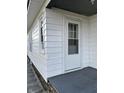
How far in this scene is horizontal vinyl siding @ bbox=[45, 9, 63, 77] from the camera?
3.23 meters

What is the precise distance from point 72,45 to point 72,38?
0.93 feet

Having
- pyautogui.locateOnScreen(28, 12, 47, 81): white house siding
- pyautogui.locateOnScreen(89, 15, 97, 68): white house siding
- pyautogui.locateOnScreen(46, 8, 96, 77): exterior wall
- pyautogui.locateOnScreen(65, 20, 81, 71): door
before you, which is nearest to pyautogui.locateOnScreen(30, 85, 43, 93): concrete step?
pyautogui.locateOnScreen(28, 12, 47, 81): white house siding

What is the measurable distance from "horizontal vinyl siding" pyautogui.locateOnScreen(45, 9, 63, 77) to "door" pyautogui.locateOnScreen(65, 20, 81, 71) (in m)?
0.30

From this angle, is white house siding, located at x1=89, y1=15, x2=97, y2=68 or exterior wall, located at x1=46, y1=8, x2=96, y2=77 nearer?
exterior wall, located at x1=46, y1=8, x2=96, y2=77

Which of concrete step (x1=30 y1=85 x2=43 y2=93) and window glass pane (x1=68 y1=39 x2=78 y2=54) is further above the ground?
window glass pane (x1=68 y1=39 x2=78 y2=54)

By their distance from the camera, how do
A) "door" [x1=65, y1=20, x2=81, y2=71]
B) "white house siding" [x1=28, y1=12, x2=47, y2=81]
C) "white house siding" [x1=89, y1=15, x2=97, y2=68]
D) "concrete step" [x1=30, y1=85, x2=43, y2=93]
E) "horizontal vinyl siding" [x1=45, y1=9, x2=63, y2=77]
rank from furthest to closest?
"white house siding" [x1=89, y1=15, x2=97, y2=68], "door" [x1=65, y1=20, x2=81, y2=71], "white house siding" [x1=28, y1=12, x2=47, y2=81], "concrete step" [x1=30, y1=85, x2=43, y2=93], "horizontal vinyl siding" [x1=45, y1=9, x2=63, y2=77]

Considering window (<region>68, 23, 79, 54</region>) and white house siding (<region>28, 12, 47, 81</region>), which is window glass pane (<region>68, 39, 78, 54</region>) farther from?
white house siding (<region>28, 12, 47, 81</region>)

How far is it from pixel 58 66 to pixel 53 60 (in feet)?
0.98

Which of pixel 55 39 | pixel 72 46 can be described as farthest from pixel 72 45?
pixel 55 39

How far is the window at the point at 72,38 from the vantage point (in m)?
3.83

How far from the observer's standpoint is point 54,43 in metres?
3.34

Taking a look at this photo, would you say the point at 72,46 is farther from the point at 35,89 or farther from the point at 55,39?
the point at 35,89
